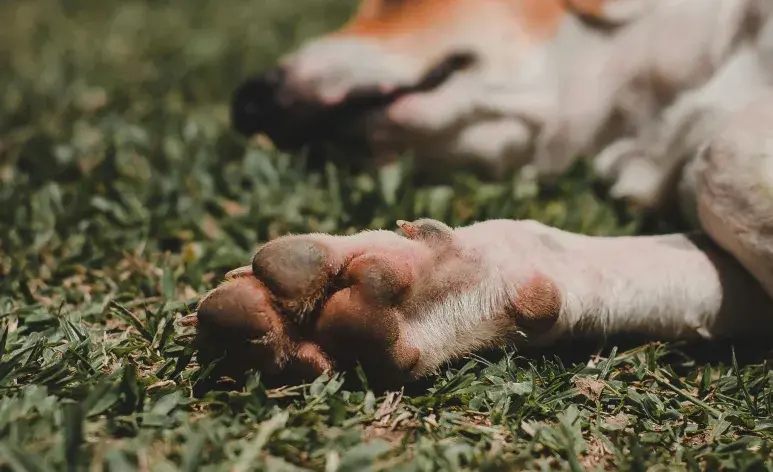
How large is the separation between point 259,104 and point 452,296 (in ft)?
3.98

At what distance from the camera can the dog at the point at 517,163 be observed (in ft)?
4.68

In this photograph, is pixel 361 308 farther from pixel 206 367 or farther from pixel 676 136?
pixel 676 136

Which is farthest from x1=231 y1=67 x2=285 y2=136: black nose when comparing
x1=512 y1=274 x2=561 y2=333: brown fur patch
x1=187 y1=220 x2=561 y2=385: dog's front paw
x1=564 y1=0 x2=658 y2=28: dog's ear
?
x1=512 y1=274 x2=561 y2=333: brown fur patch

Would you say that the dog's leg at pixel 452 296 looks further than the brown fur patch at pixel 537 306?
No

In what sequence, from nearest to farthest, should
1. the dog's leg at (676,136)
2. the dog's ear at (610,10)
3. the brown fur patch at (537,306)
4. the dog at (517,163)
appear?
the dog at (517,163) → the brown fur patch at (537,306) → the dog's leg at (676,136) → the dog's ear at (610,10)

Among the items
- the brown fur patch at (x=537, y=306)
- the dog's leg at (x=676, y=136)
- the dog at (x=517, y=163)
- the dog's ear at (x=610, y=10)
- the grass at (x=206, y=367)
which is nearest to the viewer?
the grass at (x=206, y=367)

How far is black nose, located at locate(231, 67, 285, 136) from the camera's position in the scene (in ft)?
8.18

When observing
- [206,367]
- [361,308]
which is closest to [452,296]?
[361,308]

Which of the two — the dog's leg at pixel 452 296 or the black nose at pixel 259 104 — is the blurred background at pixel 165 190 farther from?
the dog's leg at pixel 452 296

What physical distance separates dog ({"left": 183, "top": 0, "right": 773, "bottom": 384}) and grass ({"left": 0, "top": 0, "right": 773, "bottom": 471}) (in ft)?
0.27

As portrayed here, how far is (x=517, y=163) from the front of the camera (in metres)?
2.58

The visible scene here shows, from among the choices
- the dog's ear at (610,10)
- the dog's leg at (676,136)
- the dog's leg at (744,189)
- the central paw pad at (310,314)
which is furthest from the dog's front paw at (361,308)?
the dog's ear at (610,10)

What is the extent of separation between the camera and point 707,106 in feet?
7.01

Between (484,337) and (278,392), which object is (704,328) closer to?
(484,337)
